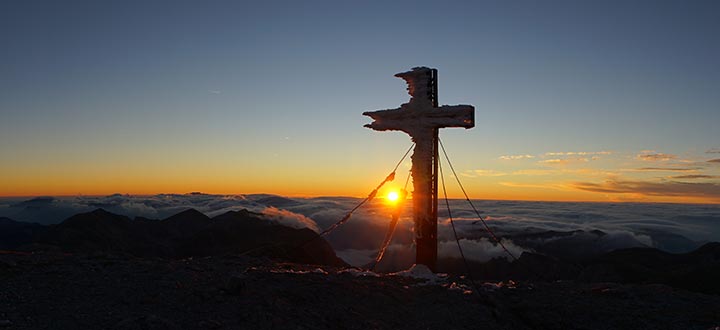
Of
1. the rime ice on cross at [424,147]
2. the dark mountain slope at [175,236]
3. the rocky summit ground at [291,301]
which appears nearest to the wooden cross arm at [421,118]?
the rime ice on cross at [424,147]

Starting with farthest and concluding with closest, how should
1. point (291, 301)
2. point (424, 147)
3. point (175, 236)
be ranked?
point (175, 236)
point (424, 147)
point (291, 301)

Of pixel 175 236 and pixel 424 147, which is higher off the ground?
pixel 424 147

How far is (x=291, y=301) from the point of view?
7.77 m

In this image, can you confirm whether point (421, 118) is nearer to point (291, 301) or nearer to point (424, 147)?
point (424, 147)

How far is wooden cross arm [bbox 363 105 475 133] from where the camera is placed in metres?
11.6

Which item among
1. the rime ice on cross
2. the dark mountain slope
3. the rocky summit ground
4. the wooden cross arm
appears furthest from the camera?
the dark mountain slope

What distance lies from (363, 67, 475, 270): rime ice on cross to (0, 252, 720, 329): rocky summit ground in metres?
2.10

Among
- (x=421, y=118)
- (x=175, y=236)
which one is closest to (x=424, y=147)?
(x=421, y=118)

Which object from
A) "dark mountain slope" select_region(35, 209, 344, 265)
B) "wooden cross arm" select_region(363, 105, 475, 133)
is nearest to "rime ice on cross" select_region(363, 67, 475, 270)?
"wooden cross arm" select_region(363, 105, 475, 133)

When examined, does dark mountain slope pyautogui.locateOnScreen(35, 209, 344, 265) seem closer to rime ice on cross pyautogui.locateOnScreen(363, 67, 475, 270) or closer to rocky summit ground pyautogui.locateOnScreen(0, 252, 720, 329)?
rime ice on cross pyautogui.locateOnScreen(363, 67, 475, 270)

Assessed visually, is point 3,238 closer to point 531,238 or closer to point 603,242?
point 531,238

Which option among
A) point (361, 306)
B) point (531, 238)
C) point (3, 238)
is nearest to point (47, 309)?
point (361, 306)

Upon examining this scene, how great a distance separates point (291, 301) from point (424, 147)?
5.75 metres

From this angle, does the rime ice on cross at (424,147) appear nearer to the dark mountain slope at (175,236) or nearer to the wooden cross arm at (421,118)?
the wooden cross arm at (421,118)
